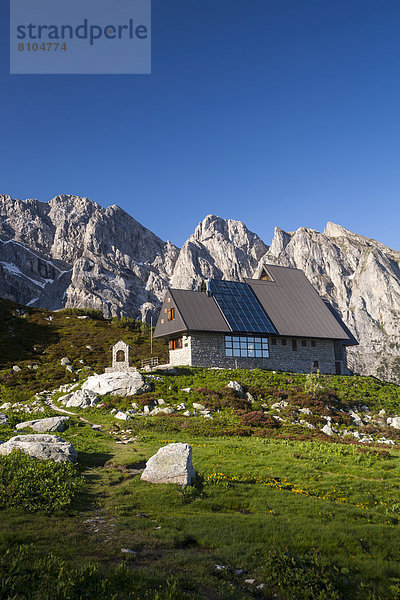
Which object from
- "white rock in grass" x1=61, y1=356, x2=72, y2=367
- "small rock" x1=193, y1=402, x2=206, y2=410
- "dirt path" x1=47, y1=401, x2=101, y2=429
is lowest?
"dirt path" x1=47, y1=401, x2=101, y2=429

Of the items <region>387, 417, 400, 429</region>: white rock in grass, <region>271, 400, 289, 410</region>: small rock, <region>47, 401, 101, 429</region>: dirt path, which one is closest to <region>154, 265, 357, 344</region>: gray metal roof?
<region>271, 400, 289, 410</region>: small rock

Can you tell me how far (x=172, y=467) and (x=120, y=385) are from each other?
2251cm

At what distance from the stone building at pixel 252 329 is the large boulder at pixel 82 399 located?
15.1m

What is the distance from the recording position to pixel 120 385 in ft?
118

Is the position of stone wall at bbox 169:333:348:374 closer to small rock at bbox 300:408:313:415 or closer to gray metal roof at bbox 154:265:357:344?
gray metal roof at bbox 154:265:357:344

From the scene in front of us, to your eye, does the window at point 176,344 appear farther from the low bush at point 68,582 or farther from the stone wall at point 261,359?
the low bush at point 68,582

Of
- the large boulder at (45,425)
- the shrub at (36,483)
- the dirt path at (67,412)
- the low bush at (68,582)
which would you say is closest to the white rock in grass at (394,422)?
the dirt path at (67,412)

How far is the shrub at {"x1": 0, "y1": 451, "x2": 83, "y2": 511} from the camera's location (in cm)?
1130

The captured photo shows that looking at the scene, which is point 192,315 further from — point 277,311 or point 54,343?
point 54,343

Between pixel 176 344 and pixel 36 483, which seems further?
pixel 176 344

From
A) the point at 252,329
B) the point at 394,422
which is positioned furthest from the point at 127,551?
the point at 252,329

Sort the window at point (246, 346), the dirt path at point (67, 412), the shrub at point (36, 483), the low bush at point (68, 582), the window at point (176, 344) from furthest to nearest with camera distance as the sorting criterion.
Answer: the window at point (176, 344), the window at point (246, 346), the dirt path at point (67, 412), the shrub at point (36, 483), the low bush at point (68, 582)

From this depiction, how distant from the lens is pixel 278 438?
24.6 metres

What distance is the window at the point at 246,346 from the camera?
49.5 m
